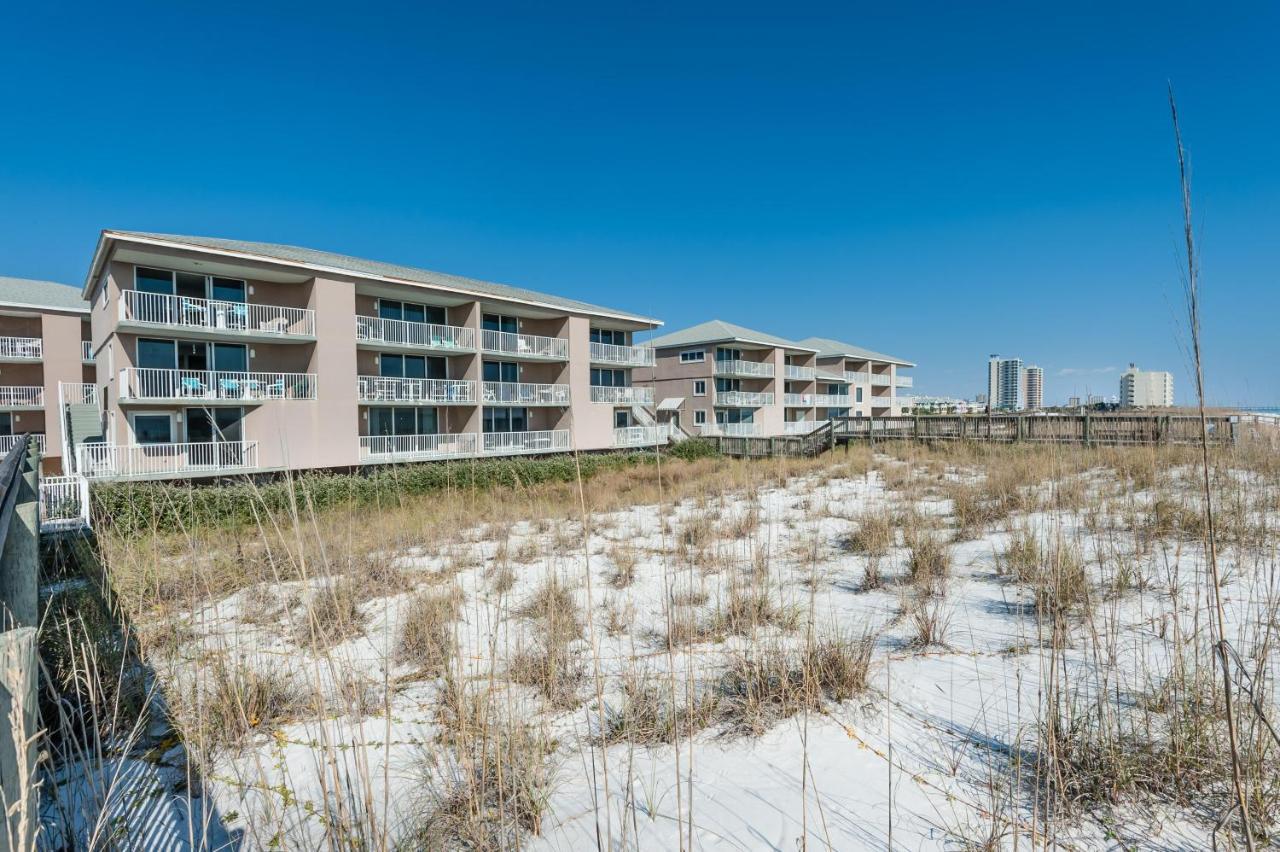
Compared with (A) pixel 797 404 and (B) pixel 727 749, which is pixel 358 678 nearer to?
(B) pixel 727 749

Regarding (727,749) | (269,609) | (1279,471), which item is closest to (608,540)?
(269,609)

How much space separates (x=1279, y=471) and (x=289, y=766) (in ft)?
36.0

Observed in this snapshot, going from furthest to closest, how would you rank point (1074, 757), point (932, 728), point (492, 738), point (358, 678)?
point (358, 678) → point (932, 728) → point (492, 738) → point (1074, 757)

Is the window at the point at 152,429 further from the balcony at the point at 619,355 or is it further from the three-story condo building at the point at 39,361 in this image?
the balcony at the point at 619,355

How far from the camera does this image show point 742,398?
37.2 metres

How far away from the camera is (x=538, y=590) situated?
17.0ft

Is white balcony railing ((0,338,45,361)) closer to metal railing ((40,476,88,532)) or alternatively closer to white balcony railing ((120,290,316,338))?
white balcony railing ((120,290,316,338))

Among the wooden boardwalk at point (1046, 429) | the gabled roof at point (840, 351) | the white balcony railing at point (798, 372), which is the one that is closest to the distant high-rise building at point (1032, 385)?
the gabled roof at point (840, 351)

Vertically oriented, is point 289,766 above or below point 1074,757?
below

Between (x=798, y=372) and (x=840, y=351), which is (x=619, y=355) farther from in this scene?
(x=840, y=351)

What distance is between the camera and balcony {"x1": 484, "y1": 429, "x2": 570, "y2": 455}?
22109 mm

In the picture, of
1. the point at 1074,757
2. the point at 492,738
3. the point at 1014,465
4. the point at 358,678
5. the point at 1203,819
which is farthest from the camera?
the point at 1014,465

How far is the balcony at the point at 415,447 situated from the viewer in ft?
62.8

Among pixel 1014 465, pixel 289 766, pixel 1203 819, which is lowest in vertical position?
pixel 289 766
